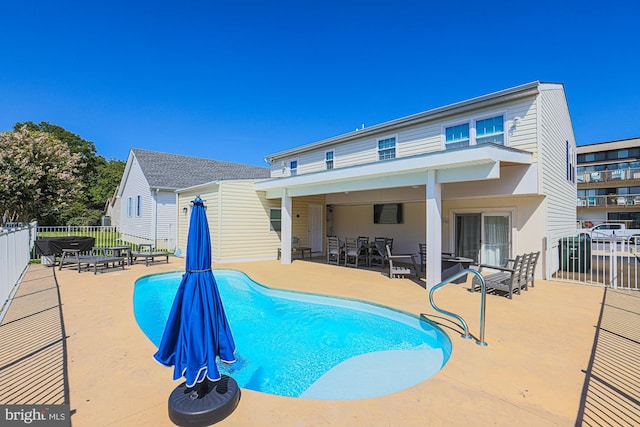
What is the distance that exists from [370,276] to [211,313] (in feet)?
25.7

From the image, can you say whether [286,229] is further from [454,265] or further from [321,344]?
[321,344]

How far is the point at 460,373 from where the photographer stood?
3506mm

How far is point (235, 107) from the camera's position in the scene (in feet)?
70.6

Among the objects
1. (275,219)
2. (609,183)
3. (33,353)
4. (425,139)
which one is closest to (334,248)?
(275,219)

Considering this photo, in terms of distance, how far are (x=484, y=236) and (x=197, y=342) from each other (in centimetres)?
1096

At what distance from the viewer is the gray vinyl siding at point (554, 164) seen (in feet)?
30.0

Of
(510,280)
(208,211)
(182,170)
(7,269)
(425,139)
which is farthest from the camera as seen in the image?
(182,170)

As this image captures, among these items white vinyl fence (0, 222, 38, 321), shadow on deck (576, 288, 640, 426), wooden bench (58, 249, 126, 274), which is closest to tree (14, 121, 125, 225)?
wooden bench (58, 249, 126, 274)

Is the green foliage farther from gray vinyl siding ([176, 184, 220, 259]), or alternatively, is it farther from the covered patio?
the covered patio

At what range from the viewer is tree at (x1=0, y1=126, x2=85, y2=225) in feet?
45.1

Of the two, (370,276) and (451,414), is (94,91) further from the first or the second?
(451,414)

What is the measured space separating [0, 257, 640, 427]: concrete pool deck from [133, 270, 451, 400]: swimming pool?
0.46 m

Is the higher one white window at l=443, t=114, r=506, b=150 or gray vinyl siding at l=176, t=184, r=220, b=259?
white window at l=443, t=114, r=506, b=150

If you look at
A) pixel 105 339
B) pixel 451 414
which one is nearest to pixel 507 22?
pixel 451 414
